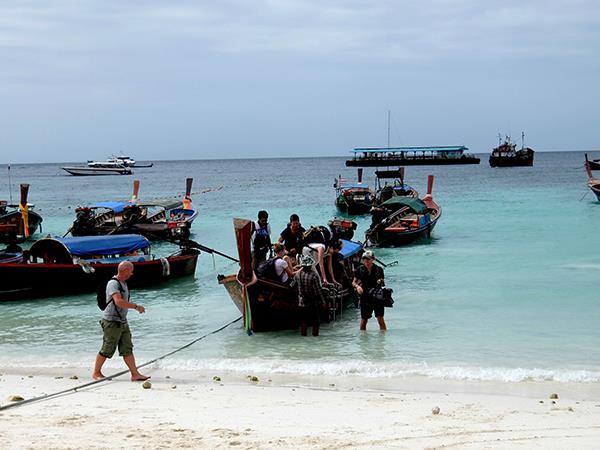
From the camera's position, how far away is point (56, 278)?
19578 millimetres

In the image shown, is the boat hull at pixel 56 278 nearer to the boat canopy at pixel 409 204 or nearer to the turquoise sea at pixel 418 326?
the turquoise sea at pixel 418 326

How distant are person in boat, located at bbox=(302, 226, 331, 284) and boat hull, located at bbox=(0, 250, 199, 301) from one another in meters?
7.37

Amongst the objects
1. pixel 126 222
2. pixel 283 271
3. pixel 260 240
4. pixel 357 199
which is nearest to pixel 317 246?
pixel 283 271

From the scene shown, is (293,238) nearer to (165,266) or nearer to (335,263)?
(335,263)

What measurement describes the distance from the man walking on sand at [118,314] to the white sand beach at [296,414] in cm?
52

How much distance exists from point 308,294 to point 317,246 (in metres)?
0.95

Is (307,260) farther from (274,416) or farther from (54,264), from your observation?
(54,264)

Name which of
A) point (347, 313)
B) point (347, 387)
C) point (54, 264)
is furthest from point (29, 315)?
point (347, 387)

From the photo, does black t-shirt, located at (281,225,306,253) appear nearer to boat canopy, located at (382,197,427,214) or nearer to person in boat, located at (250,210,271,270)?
person in boat, located at (250,210,271,270)

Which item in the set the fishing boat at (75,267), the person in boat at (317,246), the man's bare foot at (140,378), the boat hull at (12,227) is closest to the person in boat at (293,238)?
the person in boat at (317,246)

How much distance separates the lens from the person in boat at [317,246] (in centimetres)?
1405

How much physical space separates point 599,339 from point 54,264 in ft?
41.3

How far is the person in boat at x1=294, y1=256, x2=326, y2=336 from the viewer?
13.4m

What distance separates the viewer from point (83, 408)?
29.9ft
